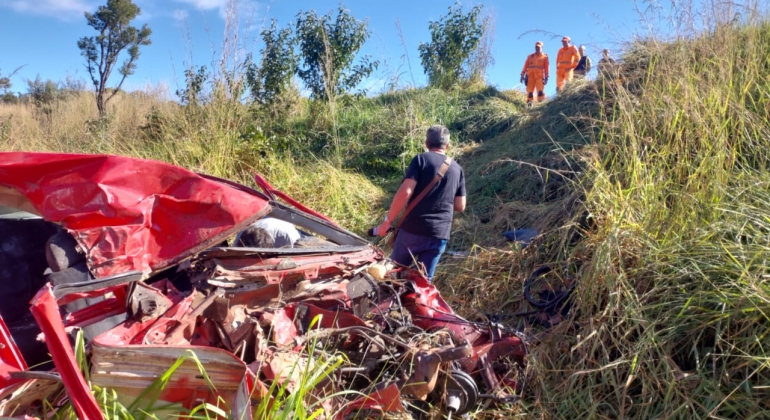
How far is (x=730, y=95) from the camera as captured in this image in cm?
346

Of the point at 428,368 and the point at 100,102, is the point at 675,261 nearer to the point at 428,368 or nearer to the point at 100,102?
the point at 428,368

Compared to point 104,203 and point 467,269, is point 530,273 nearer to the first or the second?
point 467,269

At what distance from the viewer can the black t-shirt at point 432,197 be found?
3881 millimetres

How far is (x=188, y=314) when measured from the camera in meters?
2.20

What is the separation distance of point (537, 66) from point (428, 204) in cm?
857

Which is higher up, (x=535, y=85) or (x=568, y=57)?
(x=568, y=57)

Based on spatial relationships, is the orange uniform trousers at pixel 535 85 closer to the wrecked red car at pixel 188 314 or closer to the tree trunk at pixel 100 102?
the tree trunk at pixel 100 102

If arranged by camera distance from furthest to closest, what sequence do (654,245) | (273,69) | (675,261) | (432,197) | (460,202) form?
(273,69), (460,202), (432,197), (654,245), (675,261)

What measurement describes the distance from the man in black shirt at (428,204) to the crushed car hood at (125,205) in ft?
5.34

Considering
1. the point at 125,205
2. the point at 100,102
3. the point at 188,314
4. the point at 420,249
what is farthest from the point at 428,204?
the point at 100,102

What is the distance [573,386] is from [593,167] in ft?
5.40

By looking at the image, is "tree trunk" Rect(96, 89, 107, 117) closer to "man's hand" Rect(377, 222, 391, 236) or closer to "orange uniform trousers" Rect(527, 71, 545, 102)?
"man's hand" Rect(377, 222, 391, 236)

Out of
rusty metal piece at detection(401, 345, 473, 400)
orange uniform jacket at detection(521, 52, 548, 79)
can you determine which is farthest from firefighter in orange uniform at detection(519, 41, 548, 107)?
rusty metal piece at detection(401, 345, 473, 400)

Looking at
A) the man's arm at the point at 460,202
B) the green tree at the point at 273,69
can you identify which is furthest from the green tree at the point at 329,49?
the man's arm at the point at 460,202
